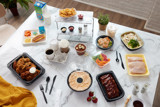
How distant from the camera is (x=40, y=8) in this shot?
2.03 m

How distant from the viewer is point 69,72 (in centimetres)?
164

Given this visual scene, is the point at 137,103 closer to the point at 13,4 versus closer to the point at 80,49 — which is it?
the point at 80,49

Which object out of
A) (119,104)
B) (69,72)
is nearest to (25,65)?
(69,72)

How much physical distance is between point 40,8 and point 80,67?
97 centimetres

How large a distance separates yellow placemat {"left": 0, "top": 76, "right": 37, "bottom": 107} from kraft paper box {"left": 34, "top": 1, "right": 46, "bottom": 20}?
3.30 ft

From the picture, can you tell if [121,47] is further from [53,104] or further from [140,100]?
[53,104]

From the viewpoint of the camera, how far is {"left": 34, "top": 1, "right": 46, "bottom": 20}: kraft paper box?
6.64 feet

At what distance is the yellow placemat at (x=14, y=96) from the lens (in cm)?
138

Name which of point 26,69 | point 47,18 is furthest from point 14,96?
point 47,18

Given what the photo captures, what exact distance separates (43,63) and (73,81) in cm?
45

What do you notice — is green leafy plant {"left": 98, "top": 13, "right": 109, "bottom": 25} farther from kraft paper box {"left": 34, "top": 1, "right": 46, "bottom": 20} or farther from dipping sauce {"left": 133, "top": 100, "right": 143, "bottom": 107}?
dipping sauce {"left": 133, "top": 100, "right": 143, "bottom": 107}

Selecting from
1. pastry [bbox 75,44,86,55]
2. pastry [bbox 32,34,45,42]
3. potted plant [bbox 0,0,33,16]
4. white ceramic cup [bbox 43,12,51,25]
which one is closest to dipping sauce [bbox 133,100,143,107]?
pastry [bbox 75,44,86,55]

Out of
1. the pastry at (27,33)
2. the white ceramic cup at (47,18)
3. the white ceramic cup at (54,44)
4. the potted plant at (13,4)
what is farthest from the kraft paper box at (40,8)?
the potted plant at (13,4)

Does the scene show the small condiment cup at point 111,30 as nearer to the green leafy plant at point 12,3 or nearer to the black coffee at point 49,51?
the black coffee at point 49,51
